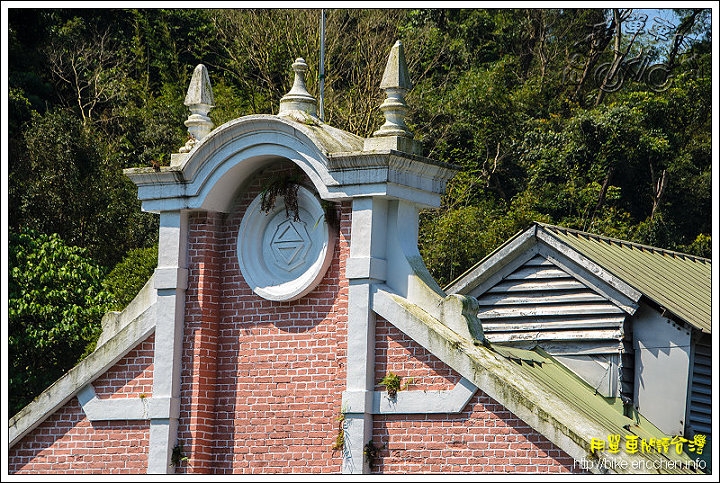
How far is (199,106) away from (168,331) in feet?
7.96

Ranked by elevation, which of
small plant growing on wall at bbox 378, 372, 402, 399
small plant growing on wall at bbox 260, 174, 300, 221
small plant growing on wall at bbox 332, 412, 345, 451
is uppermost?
small plant growing on wall at bbox 260, 174, 300, 221

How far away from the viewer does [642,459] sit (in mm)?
10180

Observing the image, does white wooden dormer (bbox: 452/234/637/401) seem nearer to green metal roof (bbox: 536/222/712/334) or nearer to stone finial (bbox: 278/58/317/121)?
green metal roof (bbox: 536/222/712/334)

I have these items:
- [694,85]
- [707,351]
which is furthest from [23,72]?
[707,351]

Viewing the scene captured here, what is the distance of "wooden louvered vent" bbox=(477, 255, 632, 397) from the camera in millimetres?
15953

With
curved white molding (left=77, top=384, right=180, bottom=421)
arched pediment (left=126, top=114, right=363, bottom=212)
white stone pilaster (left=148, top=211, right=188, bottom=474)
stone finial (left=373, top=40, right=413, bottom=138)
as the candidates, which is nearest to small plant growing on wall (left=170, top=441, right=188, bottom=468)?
white stone pilaster (left=148, top=211, right=188, bottom=474)

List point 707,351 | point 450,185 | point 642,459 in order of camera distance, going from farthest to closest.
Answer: point 450,185, point 707,351, point 642,459

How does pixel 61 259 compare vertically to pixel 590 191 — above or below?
below

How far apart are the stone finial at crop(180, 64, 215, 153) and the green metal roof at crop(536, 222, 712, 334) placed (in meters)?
5.19

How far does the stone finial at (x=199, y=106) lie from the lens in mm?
13281

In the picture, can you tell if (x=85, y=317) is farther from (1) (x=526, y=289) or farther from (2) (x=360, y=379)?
(2) (x=360, y=379)

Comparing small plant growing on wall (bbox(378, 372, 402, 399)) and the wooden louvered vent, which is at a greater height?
the wooden louvered vent

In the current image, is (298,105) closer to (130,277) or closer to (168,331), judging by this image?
(168,331)

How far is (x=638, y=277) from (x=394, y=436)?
6022 mm
